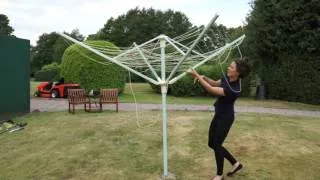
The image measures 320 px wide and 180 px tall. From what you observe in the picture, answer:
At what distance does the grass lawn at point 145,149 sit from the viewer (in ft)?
26.0

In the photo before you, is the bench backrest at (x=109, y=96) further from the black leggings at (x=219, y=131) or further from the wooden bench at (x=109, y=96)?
the black leggings at (x=219, y=131)

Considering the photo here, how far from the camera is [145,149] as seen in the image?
9.40 m

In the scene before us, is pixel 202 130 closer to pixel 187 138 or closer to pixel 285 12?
pixel 187 138

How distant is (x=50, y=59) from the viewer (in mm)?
80875

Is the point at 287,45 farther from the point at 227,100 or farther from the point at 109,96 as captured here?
the point at 227,100

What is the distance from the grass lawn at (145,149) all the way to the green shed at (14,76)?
1566mm

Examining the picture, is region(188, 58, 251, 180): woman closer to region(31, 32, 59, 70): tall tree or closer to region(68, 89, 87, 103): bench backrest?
region(68, 89, 87, 103): bench backrest

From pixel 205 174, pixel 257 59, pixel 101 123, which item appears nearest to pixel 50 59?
pixel 257 59

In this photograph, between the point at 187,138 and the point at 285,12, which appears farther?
the point at 285,12

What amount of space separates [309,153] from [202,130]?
2.80 meters

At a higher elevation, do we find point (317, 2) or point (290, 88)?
point (317, 2)

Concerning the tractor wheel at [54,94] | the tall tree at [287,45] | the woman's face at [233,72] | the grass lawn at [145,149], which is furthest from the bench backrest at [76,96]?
the tall tree at [287,45]

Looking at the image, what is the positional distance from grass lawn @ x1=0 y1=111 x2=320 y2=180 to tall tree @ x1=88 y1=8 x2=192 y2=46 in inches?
2231

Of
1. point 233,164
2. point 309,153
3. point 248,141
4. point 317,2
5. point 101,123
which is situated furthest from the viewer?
point 317,2
